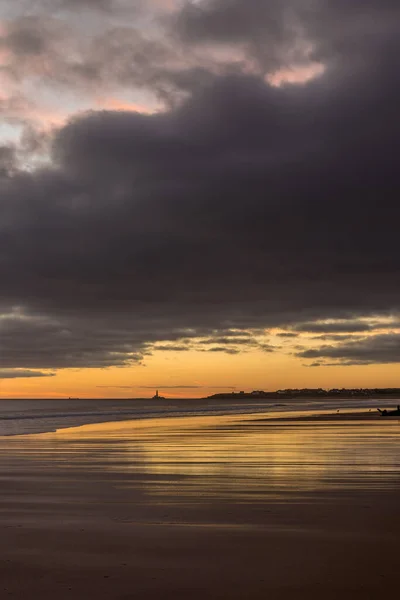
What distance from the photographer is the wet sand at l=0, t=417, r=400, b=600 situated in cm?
934

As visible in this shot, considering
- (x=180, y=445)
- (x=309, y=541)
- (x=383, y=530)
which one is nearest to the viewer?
(x=309, y=541)

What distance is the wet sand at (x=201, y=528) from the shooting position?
9.34 m

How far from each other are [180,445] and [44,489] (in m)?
14.6

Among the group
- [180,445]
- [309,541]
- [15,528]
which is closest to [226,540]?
[309,541]

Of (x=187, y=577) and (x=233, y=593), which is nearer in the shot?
(x=233, y=593)

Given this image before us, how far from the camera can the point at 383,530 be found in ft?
40.7

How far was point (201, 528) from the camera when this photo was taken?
12.7 metres

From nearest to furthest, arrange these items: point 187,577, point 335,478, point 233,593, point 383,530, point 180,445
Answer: point 233,593 → point 187,577 → point 383,530 → point 335,478 → point 180,445

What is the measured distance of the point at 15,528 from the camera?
1292 cm

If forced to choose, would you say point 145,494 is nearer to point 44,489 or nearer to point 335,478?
point 44,489

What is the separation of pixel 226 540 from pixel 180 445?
20437 millimetres

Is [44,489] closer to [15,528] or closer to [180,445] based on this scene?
[15,528]

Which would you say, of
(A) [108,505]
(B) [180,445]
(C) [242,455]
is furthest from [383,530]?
(B) [180,445]

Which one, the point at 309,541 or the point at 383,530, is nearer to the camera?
the point at 309,541
